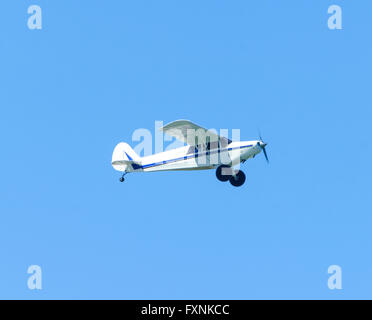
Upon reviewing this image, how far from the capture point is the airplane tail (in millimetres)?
38094

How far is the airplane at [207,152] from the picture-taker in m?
34.8

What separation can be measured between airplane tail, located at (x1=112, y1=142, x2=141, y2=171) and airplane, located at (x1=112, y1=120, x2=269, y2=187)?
2071mm

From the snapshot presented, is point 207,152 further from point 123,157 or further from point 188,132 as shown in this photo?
point 123,157

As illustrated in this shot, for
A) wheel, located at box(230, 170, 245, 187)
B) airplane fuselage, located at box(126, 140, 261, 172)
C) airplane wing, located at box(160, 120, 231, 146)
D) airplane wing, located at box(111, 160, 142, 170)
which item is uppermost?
airplane wing, located at box(160, 120, 231, 146)

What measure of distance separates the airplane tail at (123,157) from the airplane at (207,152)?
2.07m

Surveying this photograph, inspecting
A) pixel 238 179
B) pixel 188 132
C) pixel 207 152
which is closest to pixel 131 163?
pixel 188 132

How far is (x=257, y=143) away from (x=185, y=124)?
9.86 ft

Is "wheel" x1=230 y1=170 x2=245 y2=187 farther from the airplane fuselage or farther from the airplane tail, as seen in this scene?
the airplane tail

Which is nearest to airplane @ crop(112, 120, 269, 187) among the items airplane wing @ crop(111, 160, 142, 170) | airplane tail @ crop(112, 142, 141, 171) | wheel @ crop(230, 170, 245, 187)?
wheel @ crop(230, 170, 245, 187)

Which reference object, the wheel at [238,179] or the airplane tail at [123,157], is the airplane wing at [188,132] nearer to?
the wheel at [238,179]

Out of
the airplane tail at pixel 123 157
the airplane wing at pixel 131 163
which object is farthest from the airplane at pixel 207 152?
the airplane tail at pixel 123 157

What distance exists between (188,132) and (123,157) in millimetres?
4849
